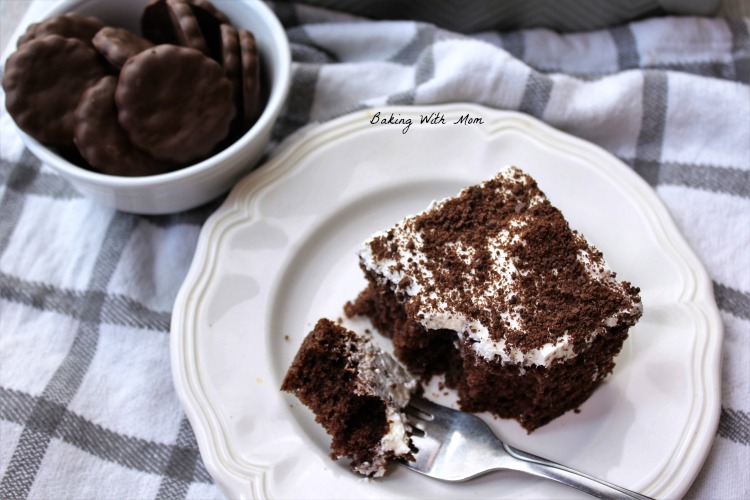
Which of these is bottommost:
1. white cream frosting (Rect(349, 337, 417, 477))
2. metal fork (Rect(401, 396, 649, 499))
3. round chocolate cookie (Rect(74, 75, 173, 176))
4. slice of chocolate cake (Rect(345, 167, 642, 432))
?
metal fork (Rect(401, 396, 649, 499))

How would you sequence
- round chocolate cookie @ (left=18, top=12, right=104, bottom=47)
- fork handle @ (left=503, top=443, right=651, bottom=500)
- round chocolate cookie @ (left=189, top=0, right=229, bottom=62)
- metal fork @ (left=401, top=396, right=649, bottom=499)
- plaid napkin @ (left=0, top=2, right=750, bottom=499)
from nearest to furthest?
fork handle @ (left=503, top=443, right=651, bottom=500)
metal fork @ (left=401, top=396, right=649, bottom=499)
plaid napkin @ (left=0, top=2, right=750, bottom=499)
round chocolate cookie @ (left=18, top=12, right=104, bottom=47)
round chocolate cookie @ (left=189, top=0, right=229, bottom=62)

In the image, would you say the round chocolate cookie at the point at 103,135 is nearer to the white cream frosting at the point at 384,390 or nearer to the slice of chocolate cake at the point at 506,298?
the slice of chocolate cake at the point at 506,298

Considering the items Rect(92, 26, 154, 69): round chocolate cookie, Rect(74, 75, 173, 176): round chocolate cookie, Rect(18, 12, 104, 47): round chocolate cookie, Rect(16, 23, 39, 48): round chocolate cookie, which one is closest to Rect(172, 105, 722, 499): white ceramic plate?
Rect(74, 75, 173, 176): round chocolate cookie

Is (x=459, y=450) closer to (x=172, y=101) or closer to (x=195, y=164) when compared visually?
(x=195, y=164)

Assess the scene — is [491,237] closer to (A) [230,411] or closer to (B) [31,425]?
(A) [230,411]

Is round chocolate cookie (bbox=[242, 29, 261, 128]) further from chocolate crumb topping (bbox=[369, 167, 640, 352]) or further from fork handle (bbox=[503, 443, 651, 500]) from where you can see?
fork handle (bbox=[503, 443, 651, 500])

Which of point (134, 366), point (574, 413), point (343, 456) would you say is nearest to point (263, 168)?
point (134, 366)
